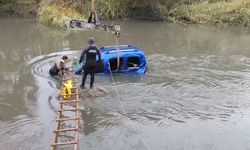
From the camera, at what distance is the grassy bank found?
3306 cm

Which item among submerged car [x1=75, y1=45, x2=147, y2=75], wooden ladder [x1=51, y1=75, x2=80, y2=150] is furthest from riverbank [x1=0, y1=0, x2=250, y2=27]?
wooden ladder [x1=51, y1=75, x2=80, y2=150]

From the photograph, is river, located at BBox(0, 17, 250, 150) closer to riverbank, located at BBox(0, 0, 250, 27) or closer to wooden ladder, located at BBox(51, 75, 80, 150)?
wooden ladder, located at BBox(51, 75, 80, 150)

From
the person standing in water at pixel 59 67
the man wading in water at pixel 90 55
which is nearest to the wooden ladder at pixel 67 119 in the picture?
the person standing in water at pixel 59 67

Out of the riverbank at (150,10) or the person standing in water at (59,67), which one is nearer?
the person standing in water at (59,67)

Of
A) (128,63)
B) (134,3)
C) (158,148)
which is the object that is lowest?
(158,148)

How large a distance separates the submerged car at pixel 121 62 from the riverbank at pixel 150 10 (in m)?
14.0

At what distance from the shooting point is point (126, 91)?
16.2 meters

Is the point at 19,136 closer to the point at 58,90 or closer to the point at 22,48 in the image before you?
the point at 58,90

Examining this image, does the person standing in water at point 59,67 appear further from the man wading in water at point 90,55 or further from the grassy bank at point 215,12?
the grassy bank at point 215,12

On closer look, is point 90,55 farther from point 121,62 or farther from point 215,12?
point 215,12

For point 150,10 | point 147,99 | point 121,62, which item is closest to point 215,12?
point 150,10

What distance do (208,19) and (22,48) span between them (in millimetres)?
15944

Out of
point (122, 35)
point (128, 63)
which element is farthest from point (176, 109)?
point (122, 35)

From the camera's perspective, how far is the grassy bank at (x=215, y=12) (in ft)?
108
